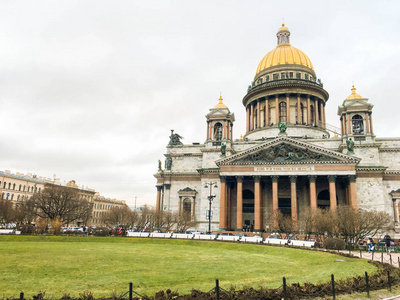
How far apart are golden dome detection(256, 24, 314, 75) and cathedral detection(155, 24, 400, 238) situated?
0.34m

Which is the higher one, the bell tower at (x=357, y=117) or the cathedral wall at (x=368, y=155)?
the bell tower at (x=357, y=117)

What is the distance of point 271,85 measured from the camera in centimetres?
6769

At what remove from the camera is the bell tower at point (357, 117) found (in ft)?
181

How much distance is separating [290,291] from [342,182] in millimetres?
45627

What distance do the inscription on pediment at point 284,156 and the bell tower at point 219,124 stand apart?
9.38 meters

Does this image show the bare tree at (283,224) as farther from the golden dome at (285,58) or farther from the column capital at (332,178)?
the golden dome at (285,58)

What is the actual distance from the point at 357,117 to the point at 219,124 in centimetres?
2397

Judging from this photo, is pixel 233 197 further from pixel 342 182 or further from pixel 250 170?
pixel 342 182

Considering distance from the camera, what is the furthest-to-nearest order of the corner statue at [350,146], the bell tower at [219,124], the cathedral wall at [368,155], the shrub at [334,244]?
1. the bell tower at [219,124]
2. the cathedral wall at [368,155]
3. the corner statue at [350,146]
4. the shrub at [334,244]

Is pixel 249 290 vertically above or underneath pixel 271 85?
underneath

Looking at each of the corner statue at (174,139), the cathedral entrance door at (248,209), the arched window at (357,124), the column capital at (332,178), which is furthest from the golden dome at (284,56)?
the column capital at (332,178)

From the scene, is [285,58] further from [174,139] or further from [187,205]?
[187,205]

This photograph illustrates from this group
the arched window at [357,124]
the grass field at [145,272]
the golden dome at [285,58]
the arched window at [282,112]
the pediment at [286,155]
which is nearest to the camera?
the grass field at [145,272]

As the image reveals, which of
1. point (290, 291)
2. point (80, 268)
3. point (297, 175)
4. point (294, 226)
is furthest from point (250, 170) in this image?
point (290, 291)
